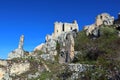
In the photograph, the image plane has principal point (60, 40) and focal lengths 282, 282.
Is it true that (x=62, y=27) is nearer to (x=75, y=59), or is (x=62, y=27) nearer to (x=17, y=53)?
(x=17, y=53)

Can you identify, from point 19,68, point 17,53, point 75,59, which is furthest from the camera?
point 17,53

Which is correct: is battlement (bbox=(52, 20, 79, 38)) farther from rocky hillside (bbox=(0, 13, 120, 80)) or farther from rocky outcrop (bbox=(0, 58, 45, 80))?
rocky outcrop (bbox=(0, 58, 45, 80))

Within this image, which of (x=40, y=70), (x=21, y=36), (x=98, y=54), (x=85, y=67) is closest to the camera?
(x=85, y=67)

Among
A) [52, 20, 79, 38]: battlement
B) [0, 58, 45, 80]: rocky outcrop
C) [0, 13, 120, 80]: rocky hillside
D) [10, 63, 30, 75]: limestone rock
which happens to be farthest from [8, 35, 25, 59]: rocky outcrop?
[52, 20, 79, 38]: battlement

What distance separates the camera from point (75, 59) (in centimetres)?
6031

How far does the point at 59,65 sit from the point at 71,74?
12035 mm

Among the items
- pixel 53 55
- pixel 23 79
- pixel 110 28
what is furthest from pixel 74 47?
pixel 23 79

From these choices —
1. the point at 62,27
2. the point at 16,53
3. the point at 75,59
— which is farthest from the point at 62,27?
the point at 75,59

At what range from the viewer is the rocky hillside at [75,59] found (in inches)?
→ 1781

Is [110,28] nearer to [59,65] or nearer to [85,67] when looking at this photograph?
[59,65]

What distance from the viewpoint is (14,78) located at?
2265 inches

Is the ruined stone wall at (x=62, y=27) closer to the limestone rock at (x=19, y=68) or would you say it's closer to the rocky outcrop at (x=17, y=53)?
the rocky outcrop at (x=17, y=53)

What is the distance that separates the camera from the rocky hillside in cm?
4525

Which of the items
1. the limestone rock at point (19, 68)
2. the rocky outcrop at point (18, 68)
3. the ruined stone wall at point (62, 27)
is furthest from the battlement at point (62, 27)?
the limestone rock at point (19, 68)
